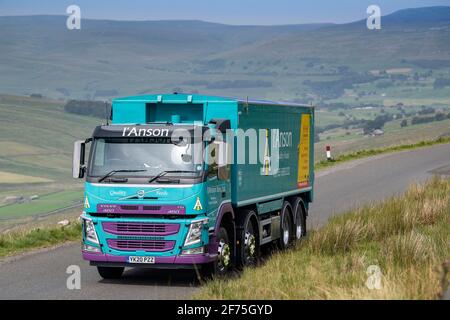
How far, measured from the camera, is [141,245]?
44.9 feet

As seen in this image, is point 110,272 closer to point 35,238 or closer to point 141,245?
point 141,245

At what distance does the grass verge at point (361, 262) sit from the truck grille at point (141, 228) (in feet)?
3.45

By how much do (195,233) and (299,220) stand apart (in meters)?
5.30

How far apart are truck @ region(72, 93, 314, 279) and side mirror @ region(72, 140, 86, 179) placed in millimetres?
14

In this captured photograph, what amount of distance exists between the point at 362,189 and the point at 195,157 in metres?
16.9

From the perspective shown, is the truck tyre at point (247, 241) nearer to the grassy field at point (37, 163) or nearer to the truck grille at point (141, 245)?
the truck grille at point (141, 245)

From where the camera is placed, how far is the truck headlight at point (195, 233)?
44.3 ft

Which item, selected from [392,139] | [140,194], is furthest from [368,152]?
[392,139]

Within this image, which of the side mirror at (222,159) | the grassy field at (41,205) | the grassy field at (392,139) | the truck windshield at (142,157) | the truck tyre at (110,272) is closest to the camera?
the truck windshield at (142,157)

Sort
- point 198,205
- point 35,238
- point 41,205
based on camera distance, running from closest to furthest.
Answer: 1. point 198,205
2. point 35,238
3. point 41,205

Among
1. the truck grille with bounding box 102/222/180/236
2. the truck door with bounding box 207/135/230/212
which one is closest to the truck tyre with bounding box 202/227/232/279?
the truck door with bounding box 207/135/230/212

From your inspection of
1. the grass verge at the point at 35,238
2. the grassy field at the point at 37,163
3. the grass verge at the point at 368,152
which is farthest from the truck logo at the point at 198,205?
the grassy field at the point at 37,163
